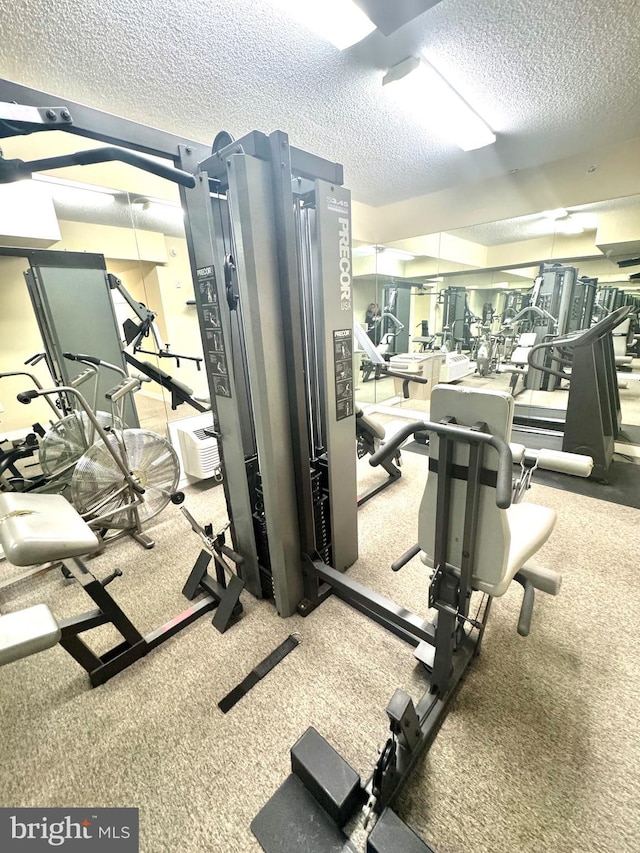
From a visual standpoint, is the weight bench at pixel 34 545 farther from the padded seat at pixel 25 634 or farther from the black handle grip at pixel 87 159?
the black handle grip at pixel 87 159

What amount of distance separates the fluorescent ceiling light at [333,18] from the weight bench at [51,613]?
232 centimetres

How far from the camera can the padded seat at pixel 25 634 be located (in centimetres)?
97

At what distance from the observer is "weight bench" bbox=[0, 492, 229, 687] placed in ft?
3.37

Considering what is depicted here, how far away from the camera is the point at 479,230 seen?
3.96 m

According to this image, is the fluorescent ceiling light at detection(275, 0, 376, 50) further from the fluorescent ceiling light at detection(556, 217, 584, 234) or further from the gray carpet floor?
the fluorescent ceiling light at detection(556, 217, 584, 234)

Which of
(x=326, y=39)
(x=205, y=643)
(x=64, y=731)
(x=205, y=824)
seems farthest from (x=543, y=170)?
(x=64, y=731)

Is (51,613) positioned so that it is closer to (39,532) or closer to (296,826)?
(39,532)

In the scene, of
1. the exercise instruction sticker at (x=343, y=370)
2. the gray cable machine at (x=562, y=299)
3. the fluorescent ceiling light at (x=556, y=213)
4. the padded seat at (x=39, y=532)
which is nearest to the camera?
the padded seat at (x=39, y=532)

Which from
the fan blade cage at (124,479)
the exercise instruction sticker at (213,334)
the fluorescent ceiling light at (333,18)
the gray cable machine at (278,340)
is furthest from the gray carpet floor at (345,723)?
the fluorescent ceiling light at (333,18)

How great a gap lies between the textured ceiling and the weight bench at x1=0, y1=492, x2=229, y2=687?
207 cm

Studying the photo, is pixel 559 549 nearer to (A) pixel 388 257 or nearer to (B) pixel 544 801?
(B) pixel 544 801

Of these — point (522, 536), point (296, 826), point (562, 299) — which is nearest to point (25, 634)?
point (296, 826)

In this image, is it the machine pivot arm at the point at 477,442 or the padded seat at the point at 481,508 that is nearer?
the machine pivot arm at the point at 477,442

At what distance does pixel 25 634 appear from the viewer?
1.01 metres
